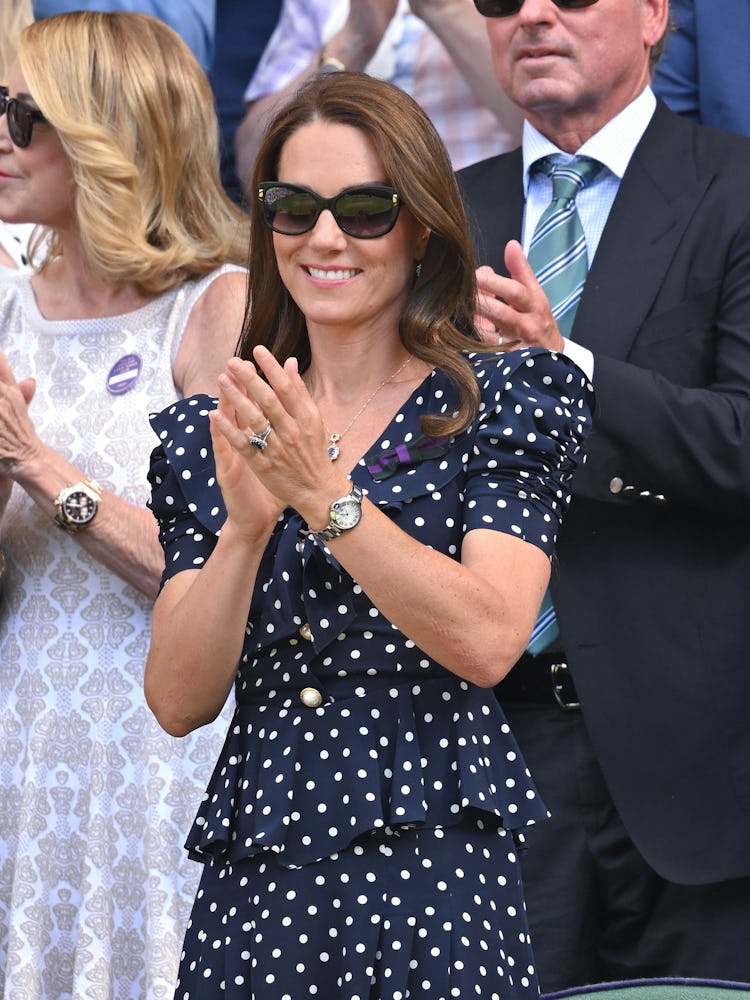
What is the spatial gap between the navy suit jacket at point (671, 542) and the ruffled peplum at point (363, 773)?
85cm

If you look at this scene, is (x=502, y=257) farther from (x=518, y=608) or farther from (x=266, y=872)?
(x=266, y=872)

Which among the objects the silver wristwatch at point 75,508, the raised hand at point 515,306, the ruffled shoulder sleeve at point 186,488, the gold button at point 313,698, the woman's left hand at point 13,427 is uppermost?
the raised hand at point 515,306

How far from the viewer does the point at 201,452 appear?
8.77 ft

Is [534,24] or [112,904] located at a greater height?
[534,24]

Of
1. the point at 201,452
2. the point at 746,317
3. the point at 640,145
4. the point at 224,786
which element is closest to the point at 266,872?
the point at 224,786

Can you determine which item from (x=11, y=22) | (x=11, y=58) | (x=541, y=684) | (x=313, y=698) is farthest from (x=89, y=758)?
(x=11, y=22)

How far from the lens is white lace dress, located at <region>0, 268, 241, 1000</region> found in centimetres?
327

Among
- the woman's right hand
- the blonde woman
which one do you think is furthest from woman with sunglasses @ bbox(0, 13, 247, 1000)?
the woman's right hand

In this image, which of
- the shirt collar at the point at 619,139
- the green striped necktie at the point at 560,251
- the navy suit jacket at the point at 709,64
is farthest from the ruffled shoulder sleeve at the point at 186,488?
the navy suit jacket at the point at 709,64

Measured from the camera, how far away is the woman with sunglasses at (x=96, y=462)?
3295mm

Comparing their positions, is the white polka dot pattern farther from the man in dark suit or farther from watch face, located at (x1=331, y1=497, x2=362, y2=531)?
the man in dark suit

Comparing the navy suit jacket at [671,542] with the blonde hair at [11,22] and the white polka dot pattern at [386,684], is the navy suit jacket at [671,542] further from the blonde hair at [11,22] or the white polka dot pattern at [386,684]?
the blonde hair at [11,22]

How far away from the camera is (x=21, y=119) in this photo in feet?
11.8

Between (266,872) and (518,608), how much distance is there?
516 millimetres
